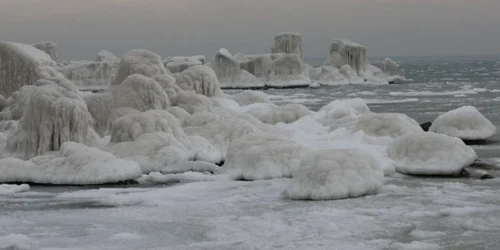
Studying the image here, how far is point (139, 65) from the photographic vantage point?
30703 mm

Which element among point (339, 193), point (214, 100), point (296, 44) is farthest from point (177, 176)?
point (296, 44)

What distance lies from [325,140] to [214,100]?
930 centimetres

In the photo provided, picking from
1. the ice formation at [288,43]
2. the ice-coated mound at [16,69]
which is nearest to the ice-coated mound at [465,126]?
the ice-coated mound at [16,69]

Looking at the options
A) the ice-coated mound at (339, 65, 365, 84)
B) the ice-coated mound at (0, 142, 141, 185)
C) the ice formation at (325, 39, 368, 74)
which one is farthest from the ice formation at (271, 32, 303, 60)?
the ice-coated mound at (0, 142, 141, 185)

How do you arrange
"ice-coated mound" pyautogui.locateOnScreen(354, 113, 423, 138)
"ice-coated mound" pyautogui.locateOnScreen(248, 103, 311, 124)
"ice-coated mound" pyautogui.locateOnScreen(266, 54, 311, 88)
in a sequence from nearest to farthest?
"ice-coated mound" pyautogui.locateOnScreen(354, 113, 423, 138) → "ice-coated mound" pyautogui.locateOnScreen(248, 103, 311, 124) → "ice-coated mound" pyautogui.locateOnScreen(266, 54, 311, 88)

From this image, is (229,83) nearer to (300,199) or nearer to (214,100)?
(214,100)

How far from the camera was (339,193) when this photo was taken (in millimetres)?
14930

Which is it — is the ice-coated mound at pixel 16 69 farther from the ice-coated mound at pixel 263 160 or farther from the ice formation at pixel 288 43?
the ice formation at pixel 288 43

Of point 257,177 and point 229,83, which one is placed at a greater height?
point 257,177

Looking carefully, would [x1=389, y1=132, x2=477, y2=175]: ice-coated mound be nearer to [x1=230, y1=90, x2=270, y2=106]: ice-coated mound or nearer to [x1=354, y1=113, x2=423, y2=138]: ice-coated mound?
[x1=354, y1=113, x2=423, y2=138]: ice-coated mound

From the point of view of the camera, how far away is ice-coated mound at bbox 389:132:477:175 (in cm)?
1838

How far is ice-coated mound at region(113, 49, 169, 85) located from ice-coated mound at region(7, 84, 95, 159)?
31.0 ft

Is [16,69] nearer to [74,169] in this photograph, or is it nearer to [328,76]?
[74,169]

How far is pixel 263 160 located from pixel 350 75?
80811 millimetres
